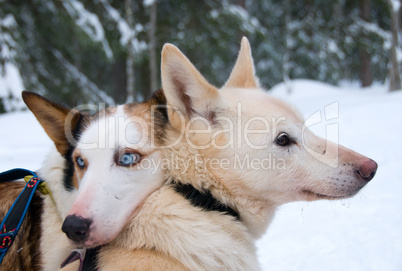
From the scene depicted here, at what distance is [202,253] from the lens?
1702 mm

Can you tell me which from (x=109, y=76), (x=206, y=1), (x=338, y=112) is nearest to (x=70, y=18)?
(x=206, y=1)

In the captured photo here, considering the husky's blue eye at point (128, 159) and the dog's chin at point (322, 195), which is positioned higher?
the husky's blue eye at point (128, 159)

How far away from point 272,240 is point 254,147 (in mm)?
1372

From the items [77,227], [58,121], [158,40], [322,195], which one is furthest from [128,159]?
[158,40]

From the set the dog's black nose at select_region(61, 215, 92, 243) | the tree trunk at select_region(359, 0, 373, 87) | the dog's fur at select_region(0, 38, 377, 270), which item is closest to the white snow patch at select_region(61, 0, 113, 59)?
the dog's fur at select_region(0, 38, 377, 270)

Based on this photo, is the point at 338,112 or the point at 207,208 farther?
the point at 338,112

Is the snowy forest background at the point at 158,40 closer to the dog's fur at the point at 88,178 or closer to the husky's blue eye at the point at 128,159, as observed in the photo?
the dog's fur at the point at 88,178

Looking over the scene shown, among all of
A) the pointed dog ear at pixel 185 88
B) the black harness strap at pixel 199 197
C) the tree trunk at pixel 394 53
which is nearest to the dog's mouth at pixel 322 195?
the black harness strap at pixel 199 197

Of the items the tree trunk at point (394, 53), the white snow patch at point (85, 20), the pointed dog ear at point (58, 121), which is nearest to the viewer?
the pointed dog ear at point (58, 121)

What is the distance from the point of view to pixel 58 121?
2.19 m

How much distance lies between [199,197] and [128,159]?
45 centimetres

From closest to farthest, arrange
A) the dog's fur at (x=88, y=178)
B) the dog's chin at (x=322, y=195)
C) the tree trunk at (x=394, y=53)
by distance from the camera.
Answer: the dog's fur at (x=88, y=178) → the dog's chin at (x=322, y=195) → the tree trunk at (x=394, y=53)

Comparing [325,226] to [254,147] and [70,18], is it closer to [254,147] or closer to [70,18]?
[254,147]

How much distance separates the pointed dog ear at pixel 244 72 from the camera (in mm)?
2621
